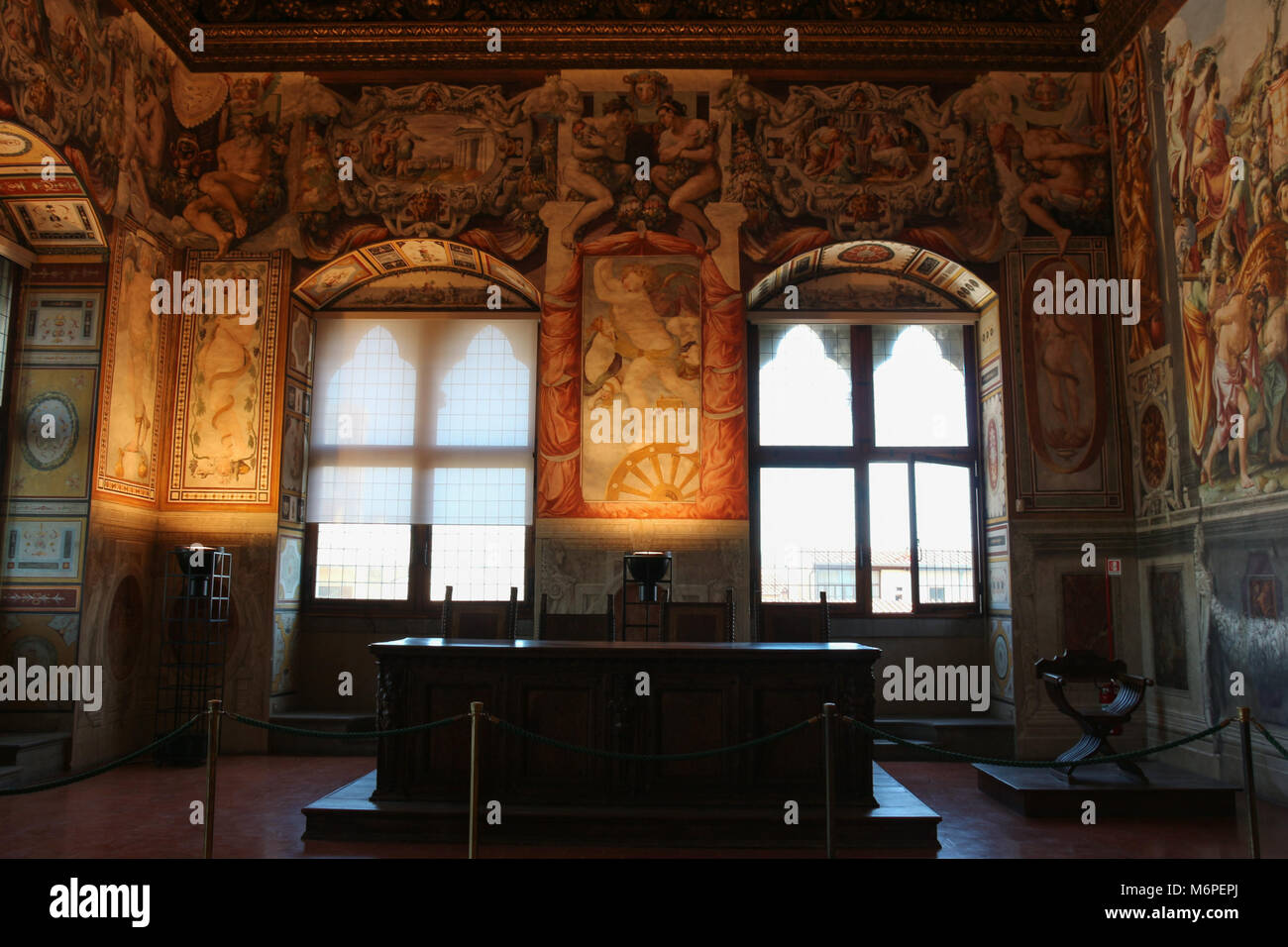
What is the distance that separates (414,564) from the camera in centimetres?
1136

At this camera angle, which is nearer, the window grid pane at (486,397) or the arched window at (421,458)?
the arched window at (421,458)

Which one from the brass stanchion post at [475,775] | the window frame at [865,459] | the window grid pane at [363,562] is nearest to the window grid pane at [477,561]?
the window grid pane at [363,562]

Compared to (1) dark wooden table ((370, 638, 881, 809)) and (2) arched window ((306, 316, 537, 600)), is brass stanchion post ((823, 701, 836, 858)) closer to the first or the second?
(1) dark wooden table ((370, 638, 881, 809))

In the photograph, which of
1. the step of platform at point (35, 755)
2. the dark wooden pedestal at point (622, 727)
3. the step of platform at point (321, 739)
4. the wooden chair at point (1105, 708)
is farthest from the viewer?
the step of platform at point (321, 739)

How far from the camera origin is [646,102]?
10883 millimetres

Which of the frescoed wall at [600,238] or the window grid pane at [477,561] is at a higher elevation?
the frescoed wall at [600,238]

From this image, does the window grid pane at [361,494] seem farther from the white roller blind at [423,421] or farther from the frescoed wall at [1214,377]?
the frescoed wall at [1214,377]

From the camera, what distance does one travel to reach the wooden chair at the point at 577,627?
8.06m

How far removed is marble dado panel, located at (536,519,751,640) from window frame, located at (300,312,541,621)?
0.81 m

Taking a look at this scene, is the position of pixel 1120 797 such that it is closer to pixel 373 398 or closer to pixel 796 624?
pixel 796 624

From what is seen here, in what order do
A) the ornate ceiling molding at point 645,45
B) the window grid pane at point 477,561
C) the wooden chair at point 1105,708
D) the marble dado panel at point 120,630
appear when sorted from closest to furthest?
the wooden chair at point 1105,708 → the marble dado panel at point 120,630 → the ornate ceiling molding at point 645,45 → the window grid pane at point 477,561

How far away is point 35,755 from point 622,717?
211 inches

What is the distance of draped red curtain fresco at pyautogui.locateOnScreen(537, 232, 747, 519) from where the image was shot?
10305mm

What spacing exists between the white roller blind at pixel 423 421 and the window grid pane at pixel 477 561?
151 millimetres
